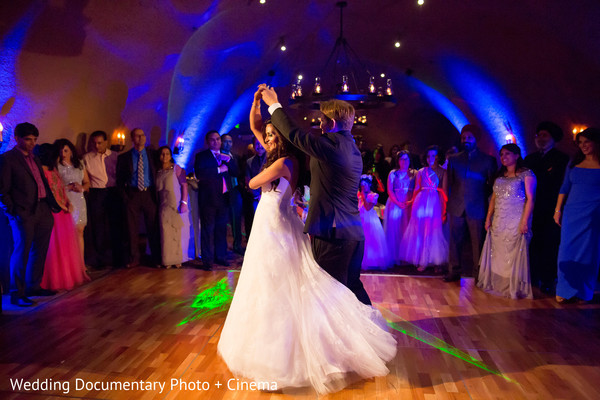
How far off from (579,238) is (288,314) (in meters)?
3.48

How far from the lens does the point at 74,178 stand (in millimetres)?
5309

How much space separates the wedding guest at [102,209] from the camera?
5.93 metres

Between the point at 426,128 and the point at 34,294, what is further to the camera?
the point at 426,128

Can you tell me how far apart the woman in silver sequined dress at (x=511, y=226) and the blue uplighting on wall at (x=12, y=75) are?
5101 mm

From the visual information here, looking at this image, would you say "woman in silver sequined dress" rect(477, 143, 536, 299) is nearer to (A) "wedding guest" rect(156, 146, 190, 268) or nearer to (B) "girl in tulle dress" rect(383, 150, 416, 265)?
(B) "girl in tulle dress" rect(383, 150, 416, 265)

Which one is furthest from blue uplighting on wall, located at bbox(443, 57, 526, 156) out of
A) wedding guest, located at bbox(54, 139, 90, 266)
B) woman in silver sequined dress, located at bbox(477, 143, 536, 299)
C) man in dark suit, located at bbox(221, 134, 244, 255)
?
wedding guest, located at bbox(54, 139, 90, 266)

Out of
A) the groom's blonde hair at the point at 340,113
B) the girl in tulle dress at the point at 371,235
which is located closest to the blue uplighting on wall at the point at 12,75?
the groom's blonde hair at the point at 340,113

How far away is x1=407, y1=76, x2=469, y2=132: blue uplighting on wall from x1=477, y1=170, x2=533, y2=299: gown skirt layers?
23.4ft

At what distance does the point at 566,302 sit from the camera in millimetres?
4559

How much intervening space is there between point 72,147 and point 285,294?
389 centimetres

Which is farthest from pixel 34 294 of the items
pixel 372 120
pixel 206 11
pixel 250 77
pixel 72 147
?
pixel 372 120

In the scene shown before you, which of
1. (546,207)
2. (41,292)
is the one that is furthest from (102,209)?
(546,207)

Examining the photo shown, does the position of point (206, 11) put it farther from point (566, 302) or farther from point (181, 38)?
point (566, 302)

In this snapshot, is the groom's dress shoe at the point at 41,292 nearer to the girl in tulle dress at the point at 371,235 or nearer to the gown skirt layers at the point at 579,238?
the girl in tulle dress at the point at 371,235
